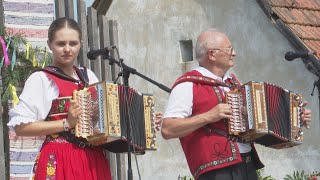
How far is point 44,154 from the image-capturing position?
18.1 ft

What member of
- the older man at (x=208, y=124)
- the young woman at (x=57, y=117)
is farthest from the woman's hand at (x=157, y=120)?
the young woman at (x=57, y=117)

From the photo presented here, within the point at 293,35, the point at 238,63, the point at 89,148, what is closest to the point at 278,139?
the point at 89,148

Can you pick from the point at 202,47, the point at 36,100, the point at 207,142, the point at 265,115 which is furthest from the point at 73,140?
the point at 265,115

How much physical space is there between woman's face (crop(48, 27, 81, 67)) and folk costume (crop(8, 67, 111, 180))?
81mm

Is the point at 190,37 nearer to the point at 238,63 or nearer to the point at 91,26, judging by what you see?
the point at 238,63

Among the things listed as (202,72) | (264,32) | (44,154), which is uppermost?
(264,32)

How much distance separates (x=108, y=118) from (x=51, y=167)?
44 centimetres

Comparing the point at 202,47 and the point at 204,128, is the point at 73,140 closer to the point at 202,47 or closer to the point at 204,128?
the point at 204,128

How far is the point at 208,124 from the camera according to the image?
573 centimetres

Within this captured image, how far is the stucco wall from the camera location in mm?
11805

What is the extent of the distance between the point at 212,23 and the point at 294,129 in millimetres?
6675

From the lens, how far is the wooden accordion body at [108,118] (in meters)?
5.39

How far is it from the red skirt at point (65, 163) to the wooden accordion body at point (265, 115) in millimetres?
847

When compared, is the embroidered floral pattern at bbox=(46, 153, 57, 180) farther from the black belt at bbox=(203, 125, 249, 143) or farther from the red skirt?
the black belt at bbox=(203, 125, 249, 143)
